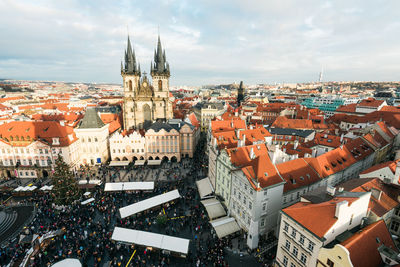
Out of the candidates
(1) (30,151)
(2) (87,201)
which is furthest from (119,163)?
(1) (30,151)

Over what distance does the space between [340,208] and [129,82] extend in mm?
71895

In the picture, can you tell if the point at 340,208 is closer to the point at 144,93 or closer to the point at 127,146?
the point at 127,146

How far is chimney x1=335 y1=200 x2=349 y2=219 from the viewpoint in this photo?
1771cm

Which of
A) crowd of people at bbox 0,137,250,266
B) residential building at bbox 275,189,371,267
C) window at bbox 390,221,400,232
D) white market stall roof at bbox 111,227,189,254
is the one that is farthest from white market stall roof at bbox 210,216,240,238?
window at bbox 390,221,400,232

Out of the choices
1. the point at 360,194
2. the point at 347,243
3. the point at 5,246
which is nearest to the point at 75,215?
the point at 5,246

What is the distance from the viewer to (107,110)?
102 metres

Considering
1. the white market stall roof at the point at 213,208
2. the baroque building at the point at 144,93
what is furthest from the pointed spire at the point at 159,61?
the white market stall roof at the point at 213,208

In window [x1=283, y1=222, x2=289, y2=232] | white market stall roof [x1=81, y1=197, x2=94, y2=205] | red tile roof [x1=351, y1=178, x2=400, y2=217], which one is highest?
red tile roof [x1=351, y1=178, x2=400, y2=217]

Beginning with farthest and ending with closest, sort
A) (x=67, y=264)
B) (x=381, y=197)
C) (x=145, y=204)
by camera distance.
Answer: (x=145, y=204) < (x=381, y=197) < (x=67, y=264)

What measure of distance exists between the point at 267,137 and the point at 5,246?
4905cm

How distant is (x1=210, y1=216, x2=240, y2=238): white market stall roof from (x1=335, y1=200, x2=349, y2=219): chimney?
1525 centimetres

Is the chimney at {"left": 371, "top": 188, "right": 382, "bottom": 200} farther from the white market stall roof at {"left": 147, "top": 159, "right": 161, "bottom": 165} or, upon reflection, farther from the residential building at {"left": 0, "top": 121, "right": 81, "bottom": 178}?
the residential building at {"left": 0, "top": 121, "right": 81, "bottom": 178}

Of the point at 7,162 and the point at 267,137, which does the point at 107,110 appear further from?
the point at 267,137

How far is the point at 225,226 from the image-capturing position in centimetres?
3014
